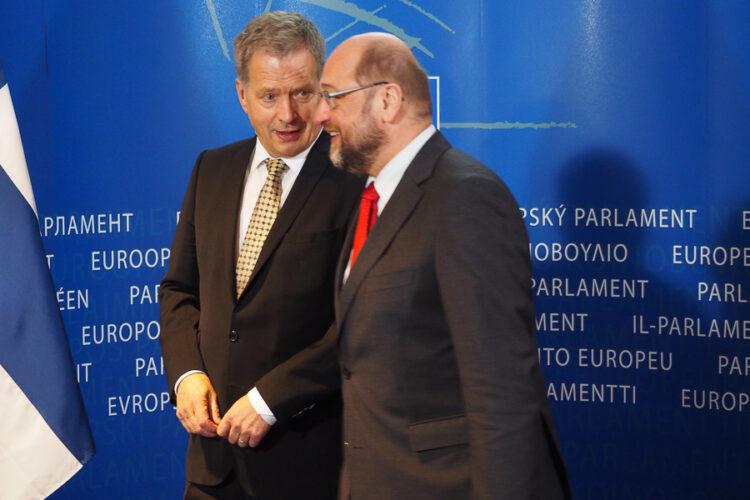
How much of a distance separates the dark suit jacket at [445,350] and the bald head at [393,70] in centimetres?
9

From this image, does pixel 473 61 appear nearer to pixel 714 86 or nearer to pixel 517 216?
pixel 714 86

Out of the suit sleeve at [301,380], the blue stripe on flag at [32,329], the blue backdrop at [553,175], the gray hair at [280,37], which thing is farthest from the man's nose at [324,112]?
the blue backdrop at [553,175]

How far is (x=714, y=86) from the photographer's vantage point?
3100 millimetres

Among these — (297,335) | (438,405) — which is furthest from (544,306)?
(438,405)

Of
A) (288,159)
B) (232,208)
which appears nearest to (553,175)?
(288,159)

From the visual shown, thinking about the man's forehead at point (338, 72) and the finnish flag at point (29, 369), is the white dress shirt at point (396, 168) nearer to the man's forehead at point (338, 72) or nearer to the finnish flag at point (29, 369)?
the man's forehead at point (338, 72)

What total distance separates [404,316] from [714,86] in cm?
198

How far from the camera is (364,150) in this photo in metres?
1.81

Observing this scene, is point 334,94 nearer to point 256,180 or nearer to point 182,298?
point 256,180

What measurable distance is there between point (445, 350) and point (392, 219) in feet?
0.88

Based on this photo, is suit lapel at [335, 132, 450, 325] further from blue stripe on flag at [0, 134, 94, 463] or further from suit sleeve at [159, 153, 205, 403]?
blue stripe on flag at [0, 134, 94, 463]

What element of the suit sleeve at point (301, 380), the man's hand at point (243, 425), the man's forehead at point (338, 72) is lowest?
the man's hand at point (243, 425)

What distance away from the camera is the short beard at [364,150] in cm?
179

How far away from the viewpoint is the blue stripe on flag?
6.59 feet
